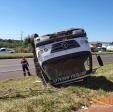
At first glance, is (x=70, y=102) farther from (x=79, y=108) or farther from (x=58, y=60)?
(x=58, y=60)

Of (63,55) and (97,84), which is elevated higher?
(63,55)

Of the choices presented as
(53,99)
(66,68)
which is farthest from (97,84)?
(53,99)

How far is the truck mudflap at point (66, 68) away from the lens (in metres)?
9.82

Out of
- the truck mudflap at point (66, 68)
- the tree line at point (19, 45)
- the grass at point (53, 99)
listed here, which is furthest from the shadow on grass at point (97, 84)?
the tree line at point (19, 45)

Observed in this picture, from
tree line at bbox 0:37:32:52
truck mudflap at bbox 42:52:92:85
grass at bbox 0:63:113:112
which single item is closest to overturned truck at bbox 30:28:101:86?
truck mudflap at bbox 42:52:92:85

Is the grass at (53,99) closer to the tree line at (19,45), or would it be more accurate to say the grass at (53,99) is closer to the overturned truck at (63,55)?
the overturned truck at (63,55)

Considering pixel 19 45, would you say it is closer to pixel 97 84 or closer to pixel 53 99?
pixel 97 84

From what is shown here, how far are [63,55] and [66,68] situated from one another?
62cm

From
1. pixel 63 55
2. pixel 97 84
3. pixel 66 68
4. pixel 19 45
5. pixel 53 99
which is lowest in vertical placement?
pixel 19 45

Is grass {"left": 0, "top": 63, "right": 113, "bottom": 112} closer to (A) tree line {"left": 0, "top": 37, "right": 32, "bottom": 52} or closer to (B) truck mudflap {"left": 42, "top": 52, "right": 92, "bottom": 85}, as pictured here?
(B) truck mudflap {"left": 42, "top": 52, "right": 92, "bottom": 85}

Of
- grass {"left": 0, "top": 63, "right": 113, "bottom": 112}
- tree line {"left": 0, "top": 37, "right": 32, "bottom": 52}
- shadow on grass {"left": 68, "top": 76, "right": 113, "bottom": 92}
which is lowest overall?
tree line {"left": 0, "top": 37, "right": 32, "bottom": 52}

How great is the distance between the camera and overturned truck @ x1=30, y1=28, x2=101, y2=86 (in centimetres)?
976

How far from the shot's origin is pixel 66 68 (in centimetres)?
1007

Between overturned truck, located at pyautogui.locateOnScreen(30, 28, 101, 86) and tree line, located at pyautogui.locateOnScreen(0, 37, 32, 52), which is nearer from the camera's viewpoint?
overturned truck, located at pyautogui.locateOnScreen(30, 28, 101, 86)
